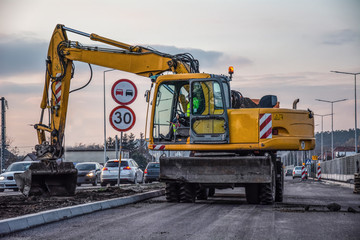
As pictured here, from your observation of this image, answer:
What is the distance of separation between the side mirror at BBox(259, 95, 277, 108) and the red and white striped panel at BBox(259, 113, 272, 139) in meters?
1.02

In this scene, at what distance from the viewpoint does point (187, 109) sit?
15031 millimetres

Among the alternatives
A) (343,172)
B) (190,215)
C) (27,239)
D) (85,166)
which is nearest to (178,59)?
(190,215)

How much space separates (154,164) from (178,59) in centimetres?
2135

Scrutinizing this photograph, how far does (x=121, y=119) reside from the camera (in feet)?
53.1

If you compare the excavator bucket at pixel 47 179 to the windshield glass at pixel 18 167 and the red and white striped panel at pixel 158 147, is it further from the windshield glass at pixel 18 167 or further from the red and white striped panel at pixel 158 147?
the windshield glass at pixel 18 167

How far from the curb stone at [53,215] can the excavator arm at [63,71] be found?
2.15 m

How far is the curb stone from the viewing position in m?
8.85

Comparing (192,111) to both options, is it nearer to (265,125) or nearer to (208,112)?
(208,112)

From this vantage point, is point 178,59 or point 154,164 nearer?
point 178,59

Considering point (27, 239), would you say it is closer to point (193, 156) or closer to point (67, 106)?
point (193, 156)

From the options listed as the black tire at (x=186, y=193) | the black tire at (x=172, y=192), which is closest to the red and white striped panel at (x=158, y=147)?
the black tire at (x=172, y=192)

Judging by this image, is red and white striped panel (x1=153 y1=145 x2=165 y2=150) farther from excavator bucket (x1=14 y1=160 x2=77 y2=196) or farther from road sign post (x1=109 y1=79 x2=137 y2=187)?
excavator bucket (x1=14 y1=160 x2=77 y2=196)

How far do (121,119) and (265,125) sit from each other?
13.1ft

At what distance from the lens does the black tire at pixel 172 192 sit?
15.1m
